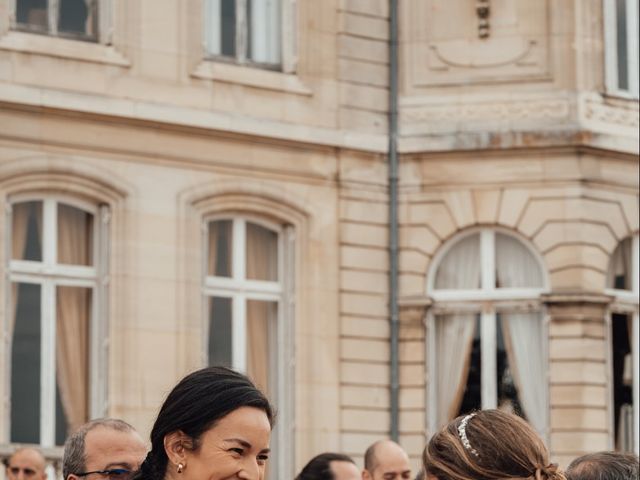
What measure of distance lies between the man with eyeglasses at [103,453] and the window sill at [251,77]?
47.1 ft

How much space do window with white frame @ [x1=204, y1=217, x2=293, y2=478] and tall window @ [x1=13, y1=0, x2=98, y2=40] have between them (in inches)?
96.1

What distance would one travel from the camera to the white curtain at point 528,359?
23.5 meters

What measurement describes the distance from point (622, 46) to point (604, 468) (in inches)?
652

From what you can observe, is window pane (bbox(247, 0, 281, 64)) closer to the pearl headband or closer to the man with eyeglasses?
the man with eyeglasses

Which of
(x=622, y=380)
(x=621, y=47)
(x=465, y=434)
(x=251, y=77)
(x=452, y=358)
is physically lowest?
(x=465, y=434)

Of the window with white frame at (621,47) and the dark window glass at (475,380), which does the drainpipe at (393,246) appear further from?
the window with white frame at (621,47)

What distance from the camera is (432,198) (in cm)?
2372

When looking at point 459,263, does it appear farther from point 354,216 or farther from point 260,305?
point 260,305

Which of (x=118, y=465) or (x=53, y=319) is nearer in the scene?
(x=118, y=465)

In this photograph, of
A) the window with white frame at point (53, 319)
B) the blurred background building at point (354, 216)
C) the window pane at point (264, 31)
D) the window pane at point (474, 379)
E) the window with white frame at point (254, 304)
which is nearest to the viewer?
the window with white frame at point (53, 319)

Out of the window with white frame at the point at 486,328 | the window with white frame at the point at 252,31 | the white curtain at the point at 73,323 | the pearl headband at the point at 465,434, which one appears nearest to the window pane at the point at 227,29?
the window with white frame at the point at 252,31

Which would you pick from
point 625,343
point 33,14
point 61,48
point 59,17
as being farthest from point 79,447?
point 625,343

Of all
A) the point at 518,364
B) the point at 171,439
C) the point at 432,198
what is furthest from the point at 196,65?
the point at 171,439

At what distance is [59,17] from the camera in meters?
21.3
